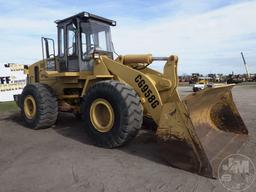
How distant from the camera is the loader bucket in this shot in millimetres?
5230

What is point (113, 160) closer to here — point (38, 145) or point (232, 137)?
point (38, 145)

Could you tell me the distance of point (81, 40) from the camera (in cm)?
824

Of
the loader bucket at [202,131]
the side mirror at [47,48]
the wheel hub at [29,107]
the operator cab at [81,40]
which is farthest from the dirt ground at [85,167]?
the side mirror at [47,48]

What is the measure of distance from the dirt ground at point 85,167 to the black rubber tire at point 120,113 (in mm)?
211

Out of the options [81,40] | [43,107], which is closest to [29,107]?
[43,107]

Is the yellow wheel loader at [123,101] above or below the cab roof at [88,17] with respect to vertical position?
below

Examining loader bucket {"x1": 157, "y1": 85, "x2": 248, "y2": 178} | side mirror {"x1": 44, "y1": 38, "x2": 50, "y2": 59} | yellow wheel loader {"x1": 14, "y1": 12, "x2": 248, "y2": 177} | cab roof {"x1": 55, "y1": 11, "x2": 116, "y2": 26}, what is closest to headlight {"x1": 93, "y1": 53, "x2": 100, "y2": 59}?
yellow wheel loader {"x1": 14, "y1": 12, "x2": 248, "y2": 177}

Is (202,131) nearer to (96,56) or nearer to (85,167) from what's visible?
(85,167)

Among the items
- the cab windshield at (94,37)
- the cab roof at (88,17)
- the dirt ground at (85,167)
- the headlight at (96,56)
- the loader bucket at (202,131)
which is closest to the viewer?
the dirt ground at (85,167)

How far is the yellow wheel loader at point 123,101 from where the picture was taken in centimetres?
549

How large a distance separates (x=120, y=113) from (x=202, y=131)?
1.58 meters

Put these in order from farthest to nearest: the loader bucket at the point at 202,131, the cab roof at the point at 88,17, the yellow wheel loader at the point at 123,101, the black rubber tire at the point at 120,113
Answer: the cab roof at the point at 88,17, the black rubber tire at the point at 120,113, the yellow wheel loader at the point at 123,101, the loader bucket at the point at 202,131

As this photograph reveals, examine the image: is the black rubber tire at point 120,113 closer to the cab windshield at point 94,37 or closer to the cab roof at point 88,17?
the cab windshield at point 94,37

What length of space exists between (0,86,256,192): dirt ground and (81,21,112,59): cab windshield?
2.06 meters
